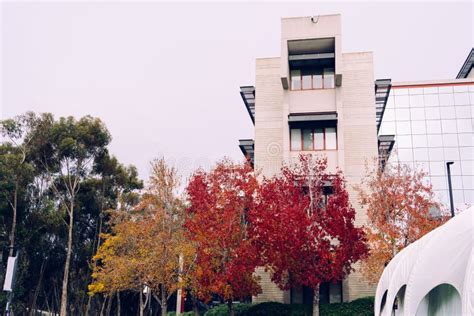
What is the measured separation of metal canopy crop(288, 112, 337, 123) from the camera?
89.6 ft

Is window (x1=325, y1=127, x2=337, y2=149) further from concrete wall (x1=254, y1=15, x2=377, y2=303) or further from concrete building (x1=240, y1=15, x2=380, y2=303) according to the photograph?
concrete wall (x1=254, y1=15, x2=377, y2=303)

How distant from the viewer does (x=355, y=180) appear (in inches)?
1081

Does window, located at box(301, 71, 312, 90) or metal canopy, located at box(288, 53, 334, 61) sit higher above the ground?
metal canopy, located at box(288, 53, 334, 61)

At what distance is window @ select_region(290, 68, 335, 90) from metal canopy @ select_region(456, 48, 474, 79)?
1041 inches

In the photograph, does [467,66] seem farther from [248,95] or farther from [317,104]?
[248,95]

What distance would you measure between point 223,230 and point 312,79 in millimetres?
11488

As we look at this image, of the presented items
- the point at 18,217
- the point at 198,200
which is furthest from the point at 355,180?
the point at 18,217

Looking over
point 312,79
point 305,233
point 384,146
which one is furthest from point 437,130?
point 305,233

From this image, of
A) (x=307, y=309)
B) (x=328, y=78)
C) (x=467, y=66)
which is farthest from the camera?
(x=467, y=66)

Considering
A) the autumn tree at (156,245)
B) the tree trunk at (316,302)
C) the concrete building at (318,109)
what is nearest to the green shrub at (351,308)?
the tree trunk at (316,302)

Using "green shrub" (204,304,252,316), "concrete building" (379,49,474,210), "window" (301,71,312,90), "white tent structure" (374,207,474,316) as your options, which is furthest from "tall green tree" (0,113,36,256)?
"concrete building" (379,49,474,210)

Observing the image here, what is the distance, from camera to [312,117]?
2752cm

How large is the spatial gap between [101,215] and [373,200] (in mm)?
18990

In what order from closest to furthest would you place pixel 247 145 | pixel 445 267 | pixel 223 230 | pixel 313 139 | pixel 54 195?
1. pixel 445 267
2. pixel 223 230
3. pixel 313 139
4. pixel 247 145
5. pixel 54 195
